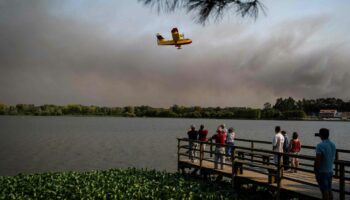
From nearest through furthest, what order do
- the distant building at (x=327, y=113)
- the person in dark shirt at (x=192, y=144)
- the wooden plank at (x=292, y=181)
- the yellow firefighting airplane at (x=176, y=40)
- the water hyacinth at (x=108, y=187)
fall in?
1. the wooden plank at (x=292, y=181)
2. the water hyacinth at (x=108, y=187)
3. the person in dark shirt at (x=192, y=144)
4. the yellow firefighting airplane at (x=176, y=40)
5. the distant building at (x=327, y=113)

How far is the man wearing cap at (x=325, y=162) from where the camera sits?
8.44m

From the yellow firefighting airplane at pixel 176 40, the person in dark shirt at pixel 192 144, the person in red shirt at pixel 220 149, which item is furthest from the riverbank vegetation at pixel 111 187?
the yellow firefighting airplane at pixel 176 40

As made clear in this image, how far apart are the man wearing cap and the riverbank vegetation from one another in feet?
11.9

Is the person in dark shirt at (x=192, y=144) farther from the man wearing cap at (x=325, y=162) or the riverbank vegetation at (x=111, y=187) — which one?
the man wearing cap at (x=325, y=162)

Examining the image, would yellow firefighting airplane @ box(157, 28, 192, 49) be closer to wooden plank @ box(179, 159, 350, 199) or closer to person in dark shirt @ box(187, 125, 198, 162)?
person in dark shirt @ box(187, 125, 198, 162)

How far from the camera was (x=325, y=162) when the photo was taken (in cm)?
845

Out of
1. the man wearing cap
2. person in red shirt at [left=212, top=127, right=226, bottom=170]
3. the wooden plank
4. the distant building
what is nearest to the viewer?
the man wearing cap

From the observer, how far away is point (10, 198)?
1137 cm

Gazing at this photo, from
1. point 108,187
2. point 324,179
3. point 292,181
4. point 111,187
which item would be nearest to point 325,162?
point 324,179

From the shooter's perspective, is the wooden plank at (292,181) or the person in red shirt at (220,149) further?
the person in red shirt at (220,149)

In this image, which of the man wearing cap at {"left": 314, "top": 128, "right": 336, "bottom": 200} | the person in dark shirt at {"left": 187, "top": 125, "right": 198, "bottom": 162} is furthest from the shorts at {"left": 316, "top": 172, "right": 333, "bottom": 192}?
the person in dark shirt at {"left": 187, "top": 125, "right": 198, "bottom": 162}

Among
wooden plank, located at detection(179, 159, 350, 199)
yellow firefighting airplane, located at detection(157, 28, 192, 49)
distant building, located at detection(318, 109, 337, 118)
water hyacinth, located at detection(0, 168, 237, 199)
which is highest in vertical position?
yellow firefighting airplane, located at detection(157, 28, 192, 49)

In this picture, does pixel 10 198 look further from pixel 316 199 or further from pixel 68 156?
pixel 68 156

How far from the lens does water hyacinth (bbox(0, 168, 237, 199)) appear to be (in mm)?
11758
